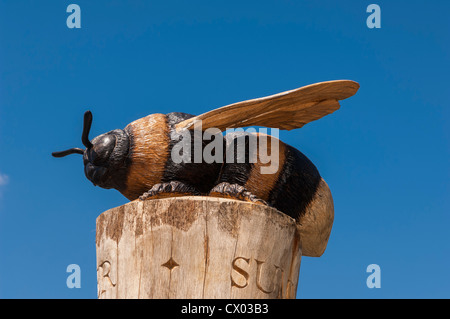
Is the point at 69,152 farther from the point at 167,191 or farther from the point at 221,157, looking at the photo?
the point at 221,157

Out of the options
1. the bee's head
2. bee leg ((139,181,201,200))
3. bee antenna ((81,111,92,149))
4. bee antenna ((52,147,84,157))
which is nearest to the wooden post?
bee leg ((139,181,201,200))

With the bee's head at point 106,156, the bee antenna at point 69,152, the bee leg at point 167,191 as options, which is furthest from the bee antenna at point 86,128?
the bee leg at point 167,191

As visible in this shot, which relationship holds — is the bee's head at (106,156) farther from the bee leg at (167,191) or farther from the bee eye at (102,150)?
the bee leg at (167,191)

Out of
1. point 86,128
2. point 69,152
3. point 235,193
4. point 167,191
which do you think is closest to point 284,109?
point 235,193

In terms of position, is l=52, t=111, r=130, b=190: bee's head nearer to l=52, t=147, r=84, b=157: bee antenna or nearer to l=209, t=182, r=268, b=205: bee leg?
l=52, t=147, r=84, b=157: bee antenna
